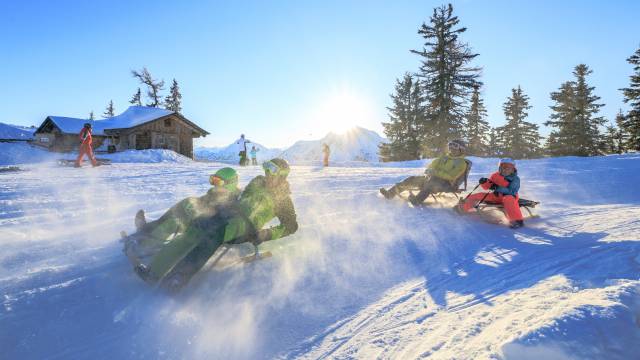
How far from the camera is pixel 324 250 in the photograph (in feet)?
15.8

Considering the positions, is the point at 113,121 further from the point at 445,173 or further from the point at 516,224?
the point at 516,224

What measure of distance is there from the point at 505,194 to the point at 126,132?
35097mm

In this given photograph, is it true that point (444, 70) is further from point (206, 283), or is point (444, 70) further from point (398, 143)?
point (206, 283)

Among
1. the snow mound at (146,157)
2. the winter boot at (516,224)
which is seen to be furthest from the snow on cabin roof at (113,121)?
the winter boot at (516,224)

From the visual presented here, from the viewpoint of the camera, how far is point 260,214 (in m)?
4.27

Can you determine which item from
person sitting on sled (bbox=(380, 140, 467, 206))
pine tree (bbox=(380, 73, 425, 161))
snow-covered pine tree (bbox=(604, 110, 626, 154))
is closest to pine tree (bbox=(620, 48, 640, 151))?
snow-covered pine tree (bbox=(604, 110, 626, 154))

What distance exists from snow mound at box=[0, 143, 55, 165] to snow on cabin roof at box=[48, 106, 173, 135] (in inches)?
179

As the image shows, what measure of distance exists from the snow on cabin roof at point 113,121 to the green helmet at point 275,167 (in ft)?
110

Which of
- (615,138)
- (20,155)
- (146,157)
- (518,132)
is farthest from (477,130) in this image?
(20,155)

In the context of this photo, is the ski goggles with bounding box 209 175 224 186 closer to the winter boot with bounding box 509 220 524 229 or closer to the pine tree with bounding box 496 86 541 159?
the winter boot with bounding box 509 220 524 229

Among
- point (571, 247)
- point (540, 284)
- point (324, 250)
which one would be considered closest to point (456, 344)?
point (540, 284)

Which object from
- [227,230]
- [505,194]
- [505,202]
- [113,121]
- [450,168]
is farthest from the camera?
[113,121]

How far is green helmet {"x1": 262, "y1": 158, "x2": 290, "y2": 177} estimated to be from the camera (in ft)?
14.8

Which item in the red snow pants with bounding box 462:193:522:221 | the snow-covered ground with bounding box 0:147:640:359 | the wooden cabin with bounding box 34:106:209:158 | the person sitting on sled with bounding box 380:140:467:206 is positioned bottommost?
the snow-covered ground with bounding box 0:147:640:359
